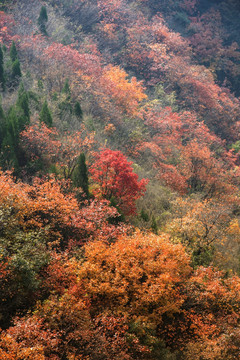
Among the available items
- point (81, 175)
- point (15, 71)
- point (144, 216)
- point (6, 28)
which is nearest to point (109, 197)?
point (81, 175)

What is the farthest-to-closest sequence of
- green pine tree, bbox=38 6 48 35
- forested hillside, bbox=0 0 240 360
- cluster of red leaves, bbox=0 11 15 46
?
1. green pine tree, bbox=38 6 48 35
2. cluster of red leaves, bbox=0 11 15 46
3. forested hillside, bbox=0 0 240 360

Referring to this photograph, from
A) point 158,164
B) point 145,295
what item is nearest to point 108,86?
point 158,164

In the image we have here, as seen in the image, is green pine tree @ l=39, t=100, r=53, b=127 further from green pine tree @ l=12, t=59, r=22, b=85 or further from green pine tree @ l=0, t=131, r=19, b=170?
green pine tree @ l=12, t=59, r=22, b=85

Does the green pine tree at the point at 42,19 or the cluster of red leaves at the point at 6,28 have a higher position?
the green pine tree at the point at 42,19

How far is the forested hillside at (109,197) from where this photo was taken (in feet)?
49.0

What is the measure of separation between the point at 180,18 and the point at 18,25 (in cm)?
4384

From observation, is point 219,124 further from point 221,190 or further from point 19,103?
point 19,103

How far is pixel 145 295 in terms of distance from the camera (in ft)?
54.5

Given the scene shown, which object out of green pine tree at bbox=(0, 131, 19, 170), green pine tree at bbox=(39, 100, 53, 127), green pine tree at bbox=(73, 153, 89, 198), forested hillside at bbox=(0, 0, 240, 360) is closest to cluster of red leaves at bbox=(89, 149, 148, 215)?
forested hillside at bbox=(0, 0, 240, 360)

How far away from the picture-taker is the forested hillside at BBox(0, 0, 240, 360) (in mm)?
14937

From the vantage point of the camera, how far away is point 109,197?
2719cm

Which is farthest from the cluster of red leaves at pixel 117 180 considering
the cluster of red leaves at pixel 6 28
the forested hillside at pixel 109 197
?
the cluster of red leaves at pixel 6 28

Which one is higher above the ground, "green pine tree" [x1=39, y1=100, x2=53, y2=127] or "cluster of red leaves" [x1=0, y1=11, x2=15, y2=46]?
"green pine tree" [x1=39, y1=100, x2=53, y2=127]

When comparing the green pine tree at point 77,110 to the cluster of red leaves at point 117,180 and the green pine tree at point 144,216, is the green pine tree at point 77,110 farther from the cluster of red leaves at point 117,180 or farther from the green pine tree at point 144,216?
the green pine tree at point 144,216
